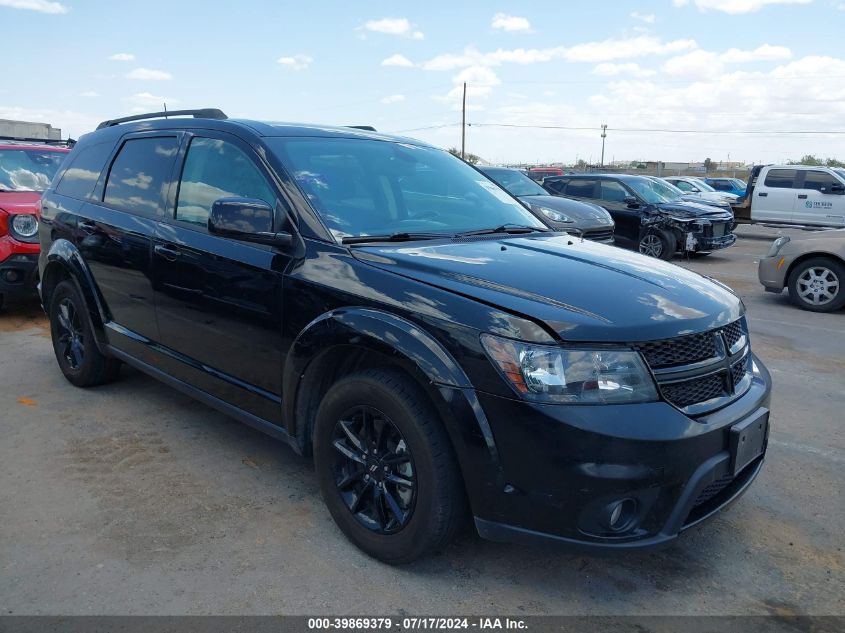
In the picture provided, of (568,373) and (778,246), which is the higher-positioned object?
(568,373)

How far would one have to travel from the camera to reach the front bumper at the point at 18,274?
22.7 feet

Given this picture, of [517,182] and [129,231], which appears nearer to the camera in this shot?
[129,231]

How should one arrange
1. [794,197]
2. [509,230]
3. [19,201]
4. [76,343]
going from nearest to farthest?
[509,230]
[76,343]
[19,201]
[794,197]

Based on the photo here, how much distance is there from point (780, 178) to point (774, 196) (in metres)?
0.47

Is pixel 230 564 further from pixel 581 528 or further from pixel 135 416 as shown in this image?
pixel 135 416

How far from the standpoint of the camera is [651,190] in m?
13.9

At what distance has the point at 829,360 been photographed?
6.23 m

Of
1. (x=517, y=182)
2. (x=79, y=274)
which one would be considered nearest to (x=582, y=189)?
(x=517, y=182)

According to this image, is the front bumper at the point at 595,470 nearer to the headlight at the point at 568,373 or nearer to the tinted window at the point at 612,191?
the headlight at the point at 568,373

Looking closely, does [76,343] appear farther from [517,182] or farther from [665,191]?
[665,191]

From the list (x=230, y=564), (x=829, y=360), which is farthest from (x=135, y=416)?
(x=829, y=360)

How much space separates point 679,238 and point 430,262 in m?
11.1

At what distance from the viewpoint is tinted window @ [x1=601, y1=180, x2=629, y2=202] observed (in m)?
13.8

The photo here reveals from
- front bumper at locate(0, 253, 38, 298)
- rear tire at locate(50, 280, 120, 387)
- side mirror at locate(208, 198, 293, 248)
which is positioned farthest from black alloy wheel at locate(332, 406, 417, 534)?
front bumper at locate(0, 253, 38, 298)
